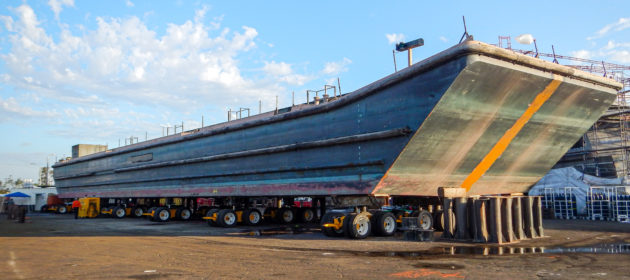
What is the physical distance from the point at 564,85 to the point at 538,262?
5.15 metres

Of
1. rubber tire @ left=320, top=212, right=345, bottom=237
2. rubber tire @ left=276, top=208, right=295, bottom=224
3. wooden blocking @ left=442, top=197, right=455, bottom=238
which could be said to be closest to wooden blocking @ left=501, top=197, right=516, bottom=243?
wooden blocking @ left=442, top=197, right=455, bottom=238

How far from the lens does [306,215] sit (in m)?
18.7

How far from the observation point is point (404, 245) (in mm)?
10305

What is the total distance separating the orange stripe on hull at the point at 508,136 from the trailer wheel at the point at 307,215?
7359 mm

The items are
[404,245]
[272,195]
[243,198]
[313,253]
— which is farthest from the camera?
[243,198]

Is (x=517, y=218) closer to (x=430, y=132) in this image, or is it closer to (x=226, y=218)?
(x=430, y=132)

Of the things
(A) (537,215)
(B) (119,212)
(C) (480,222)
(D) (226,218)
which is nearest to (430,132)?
(C) (480,222)

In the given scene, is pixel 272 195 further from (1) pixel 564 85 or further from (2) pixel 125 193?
(2) pixel 125 193

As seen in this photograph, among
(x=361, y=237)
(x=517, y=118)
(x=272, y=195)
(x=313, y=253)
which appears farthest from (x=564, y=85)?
(x=272, y=195)

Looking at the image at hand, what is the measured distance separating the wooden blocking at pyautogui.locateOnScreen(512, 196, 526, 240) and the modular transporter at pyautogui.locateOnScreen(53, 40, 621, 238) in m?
1.55

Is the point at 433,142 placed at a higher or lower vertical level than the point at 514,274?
higher

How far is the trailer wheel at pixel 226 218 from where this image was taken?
16547 millimetres

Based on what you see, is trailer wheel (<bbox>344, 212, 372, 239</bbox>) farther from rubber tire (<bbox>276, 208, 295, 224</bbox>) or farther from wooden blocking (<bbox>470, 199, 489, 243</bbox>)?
rubber tire (<bbox>276, 208, 295, 224</bbox>)

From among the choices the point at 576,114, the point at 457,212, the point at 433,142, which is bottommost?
the point at 457,212
